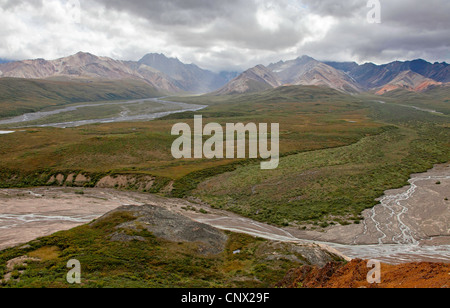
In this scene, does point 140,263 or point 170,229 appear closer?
point 140,263

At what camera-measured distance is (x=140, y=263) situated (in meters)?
31.7

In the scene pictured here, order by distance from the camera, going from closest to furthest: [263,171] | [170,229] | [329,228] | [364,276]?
[364,276] → [170,229] → [329,228] → [263,171]

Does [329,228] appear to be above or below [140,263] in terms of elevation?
below

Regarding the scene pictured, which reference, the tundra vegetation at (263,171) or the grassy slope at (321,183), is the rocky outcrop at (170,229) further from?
the grassy slope at (321,183)

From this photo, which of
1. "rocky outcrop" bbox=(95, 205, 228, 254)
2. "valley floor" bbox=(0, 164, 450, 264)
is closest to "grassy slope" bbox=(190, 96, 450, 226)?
"valley floor" bbox=(0, 164, 450, 264)

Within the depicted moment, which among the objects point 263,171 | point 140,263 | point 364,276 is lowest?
point 140,263

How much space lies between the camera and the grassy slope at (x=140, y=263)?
88.0ft

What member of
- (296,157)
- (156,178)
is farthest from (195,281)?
(296,157)

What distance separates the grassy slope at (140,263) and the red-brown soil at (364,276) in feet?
12.0

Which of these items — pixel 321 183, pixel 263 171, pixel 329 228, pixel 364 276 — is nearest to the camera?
pixel 364 276

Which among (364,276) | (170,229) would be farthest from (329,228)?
(364,276)

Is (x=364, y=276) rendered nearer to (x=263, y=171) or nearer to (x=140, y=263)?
(x=140, y=263)

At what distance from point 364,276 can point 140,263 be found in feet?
70.7
